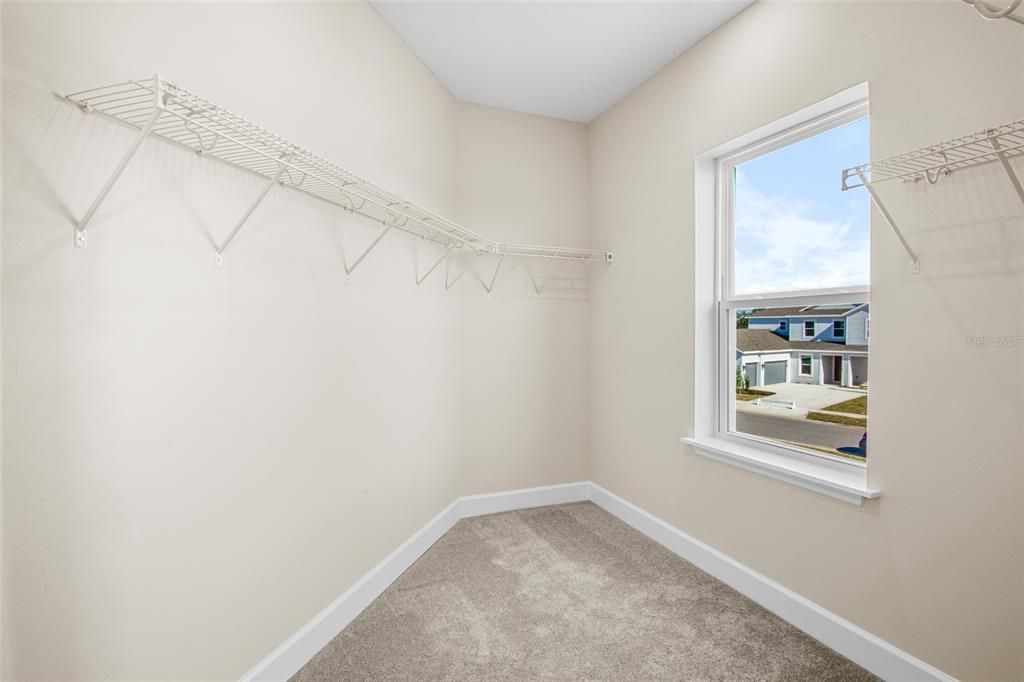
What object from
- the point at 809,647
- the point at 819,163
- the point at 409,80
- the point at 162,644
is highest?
the point at 409,80

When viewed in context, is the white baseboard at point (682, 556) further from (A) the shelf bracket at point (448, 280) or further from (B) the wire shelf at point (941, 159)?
(B) the wire shelf at point (941, 159)

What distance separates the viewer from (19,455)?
0.94m

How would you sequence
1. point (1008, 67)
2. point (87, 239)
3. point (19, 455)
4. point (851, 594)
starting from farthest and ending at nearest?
1. point (851, 594)
2. point (1008, 67)
3. point (87, 239)
4. point (19, 455)

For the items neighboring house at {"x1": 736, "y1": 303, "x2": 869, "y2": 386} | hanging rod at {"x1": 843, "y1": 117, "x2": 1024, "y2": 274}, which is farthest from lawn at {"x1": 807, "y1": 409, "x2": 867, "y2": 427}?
hanging rod at {"x1": 843, "y1": 117, "x2": 1024, "y2": 274}

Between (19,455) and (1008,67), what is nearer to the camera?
(19,455)

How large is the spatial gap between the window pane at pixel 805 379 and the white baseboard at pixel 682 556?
2.04 ft

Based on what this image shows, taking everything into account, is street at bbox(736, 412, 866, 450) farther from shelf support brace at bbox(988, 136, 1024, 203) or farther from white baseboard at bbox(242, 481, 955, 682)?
shelf support brace at bbox(988, 136, 1024, 203)

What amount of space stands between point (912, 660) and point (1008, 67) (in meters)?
1.85

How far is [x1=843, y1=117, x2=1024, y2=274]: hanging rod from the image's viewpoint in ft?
4.34

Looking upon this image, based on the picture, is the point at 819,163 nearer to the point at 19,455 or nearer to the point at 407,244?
the point at 407,244

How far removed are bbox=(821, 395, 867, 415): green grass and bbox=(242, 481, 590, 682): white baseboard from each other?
5.67ft

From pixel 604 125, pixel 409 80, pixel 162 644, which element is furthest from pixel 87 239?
pixel 604 125

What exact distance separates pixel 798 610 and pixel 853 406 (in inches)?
33.6

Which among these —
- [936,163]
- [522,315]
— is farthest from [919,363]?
[522,315]
